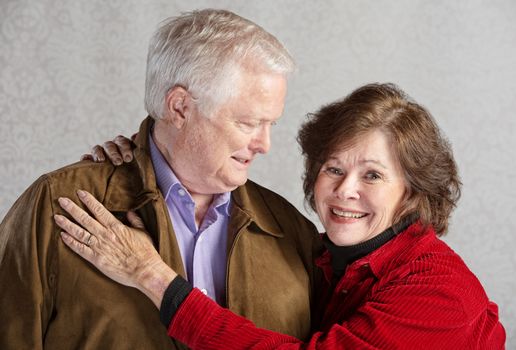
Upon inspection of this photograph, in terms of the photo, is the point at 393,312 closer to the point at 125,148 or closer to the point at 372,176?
the point at 372,176

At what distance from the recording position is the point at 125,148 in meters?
1.96

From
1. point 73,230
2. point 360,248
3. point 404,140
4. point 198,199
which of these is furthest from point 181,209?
point 404,140

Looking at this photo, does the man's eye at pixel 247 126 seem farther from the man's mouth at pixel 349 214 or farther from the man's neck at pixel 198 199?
the man's mouth at pixel 349 214

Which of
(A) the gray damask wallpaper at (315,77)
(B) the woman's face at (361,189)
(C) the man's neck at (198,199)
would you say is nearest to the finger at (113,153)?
(C) the man's neck at (198,199)

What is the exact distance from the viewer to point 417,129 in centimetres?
209

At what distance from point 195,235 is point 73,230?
339mm

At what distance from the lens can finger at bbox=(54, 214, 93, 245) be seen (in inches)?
69.4

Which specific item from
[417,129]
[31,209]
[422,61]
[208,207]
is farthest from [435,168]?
[422,61]

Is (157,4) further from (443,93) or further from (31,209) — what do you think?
(31,209)

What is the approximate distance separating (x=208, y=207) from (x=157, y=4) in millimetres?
1556

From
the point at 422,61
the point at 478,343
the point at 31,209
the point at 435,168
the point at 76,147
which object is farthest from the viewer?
the point at 422,61

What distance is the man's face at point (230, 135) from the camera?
186cm

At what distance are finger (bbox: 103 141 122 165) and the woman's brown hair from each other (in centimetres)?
58

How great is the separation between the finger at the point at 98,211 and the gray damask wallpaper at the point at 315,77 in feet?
5.02
